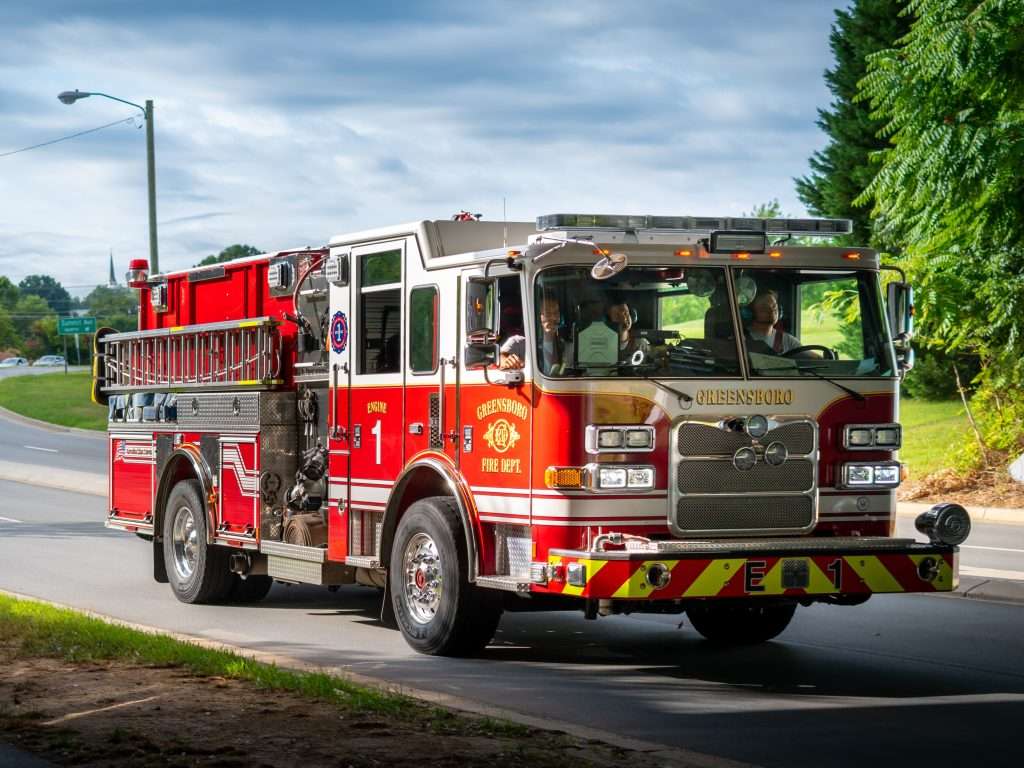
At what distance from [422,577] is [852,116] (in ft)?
98.3

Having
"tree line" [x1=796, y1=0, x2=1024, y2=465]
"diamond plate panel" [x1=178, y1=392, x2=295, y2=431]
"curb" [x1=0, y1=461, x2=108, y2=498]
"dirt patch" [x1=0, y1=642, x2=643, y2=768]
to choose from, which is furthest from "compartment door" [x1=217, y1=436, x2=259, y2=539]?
"curb" [x1=0, y1=461, x2=108, y2=498]

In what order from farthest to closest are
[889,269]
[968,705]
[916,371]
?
1. [916,371]
2. [889,269]
3. [968,705]

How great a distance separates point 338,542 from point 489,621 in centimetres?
173

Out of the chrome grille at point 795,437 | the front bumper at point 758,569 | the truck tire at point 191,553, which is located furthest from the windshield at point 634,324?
the truck tire at point 191,553

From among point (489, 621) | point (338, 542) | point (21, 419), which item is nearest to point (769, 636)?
point (489, 621)

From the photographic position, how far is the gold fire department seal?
977cm

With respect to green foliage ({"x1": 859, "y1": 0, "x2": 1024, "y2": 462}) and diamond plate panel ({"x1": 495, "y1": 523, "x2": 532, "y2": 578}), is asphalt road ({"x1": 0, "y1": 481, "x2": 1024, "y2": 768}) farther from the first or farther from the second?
green foliage ({"x1": 859, "y1": 0, "x2": 1024, "y2": 462})

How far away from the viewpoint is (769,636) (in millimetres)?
11547

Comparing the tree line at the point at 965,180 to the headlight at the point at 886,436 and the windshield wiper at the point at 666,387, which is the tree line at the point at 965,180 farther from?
the windshield wiper at the point at 666,387

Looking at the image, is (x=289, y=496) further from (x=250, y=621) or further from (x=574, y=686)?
(x=574, y=686)

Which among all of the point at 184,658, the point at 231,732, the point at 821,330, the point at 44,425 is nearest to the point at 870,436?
the point at 821,330

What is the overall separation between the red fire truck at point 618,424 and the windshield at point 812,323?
14 mm

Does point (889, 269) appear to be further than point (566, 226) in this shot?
Yes

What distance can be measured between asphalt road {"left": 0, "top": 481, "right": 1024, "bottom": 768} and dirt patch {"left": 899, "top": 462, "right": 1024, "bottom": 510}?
12.3 meters
